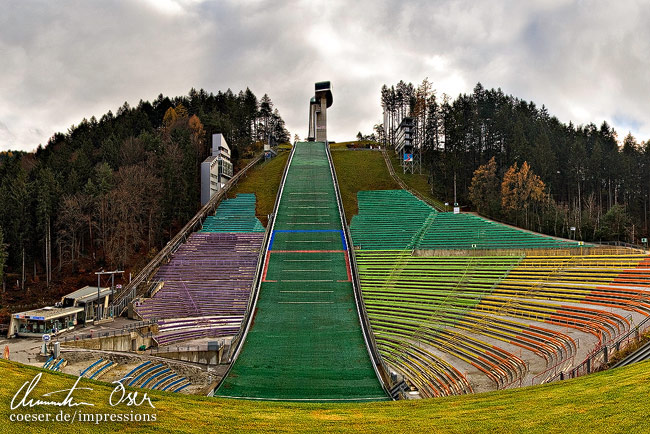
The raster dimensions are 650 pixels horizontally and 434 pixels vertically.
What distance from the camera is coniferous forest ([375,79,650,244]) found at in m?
44.8

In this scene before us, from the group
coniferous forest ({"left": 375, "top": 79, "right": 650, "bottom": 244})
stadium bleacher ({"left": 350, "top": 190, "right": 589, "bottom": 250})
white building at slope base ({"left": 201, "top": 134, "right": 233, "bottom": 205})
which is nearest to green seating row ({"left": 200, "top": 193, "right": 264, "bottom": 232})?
white building at slope base ({"left": 201, "top": 134, "right": 233, "bottom": 205})

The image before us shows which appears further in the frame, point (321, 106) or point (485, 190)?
point (321, 106)

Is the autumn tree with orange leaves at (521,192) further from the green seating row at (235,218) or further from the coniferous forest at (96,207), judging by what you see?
the coniferous forest at (96,207)

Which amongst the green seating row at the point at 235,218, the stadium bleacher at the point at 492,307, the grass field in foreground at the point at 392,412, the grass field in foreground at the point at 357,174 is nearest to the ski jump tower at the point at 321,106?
the grass field in foreground at the point at 357,174

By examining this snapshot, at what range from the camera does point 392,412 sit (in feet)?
29.9

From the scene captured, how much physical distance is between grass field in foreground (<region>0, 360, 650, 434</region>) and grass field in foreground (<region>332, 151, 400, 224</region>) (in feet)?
107

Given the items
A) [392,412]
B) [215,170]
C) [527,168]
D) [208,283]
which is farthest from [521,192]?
[392,412]

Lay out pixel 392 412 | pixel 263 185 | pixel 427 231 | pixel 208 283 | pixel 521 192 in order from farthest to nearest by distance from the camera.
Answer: pixel 263 185 → pixel 521 192 → pixel 427 231 → pixel 208 283 → pixel 392 412

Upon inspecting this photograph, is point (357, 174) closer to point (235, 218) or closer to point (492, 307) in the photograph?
point (235, 218)

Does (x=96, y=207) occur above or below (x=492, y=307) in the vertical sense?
above

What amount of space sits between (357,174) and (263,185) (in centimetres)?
1223

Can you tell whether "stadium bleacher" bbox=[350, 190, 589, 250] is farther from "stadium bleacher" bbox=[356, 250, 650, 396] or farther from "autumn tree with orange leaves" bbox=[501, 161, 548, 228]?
"autumn tree with orange leaves" bbox=[501, 161, 548, 228]

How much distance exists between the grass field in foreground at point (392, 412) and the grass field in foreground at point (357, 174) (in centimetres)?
3268

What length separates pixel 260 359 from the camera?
63.8 ft
